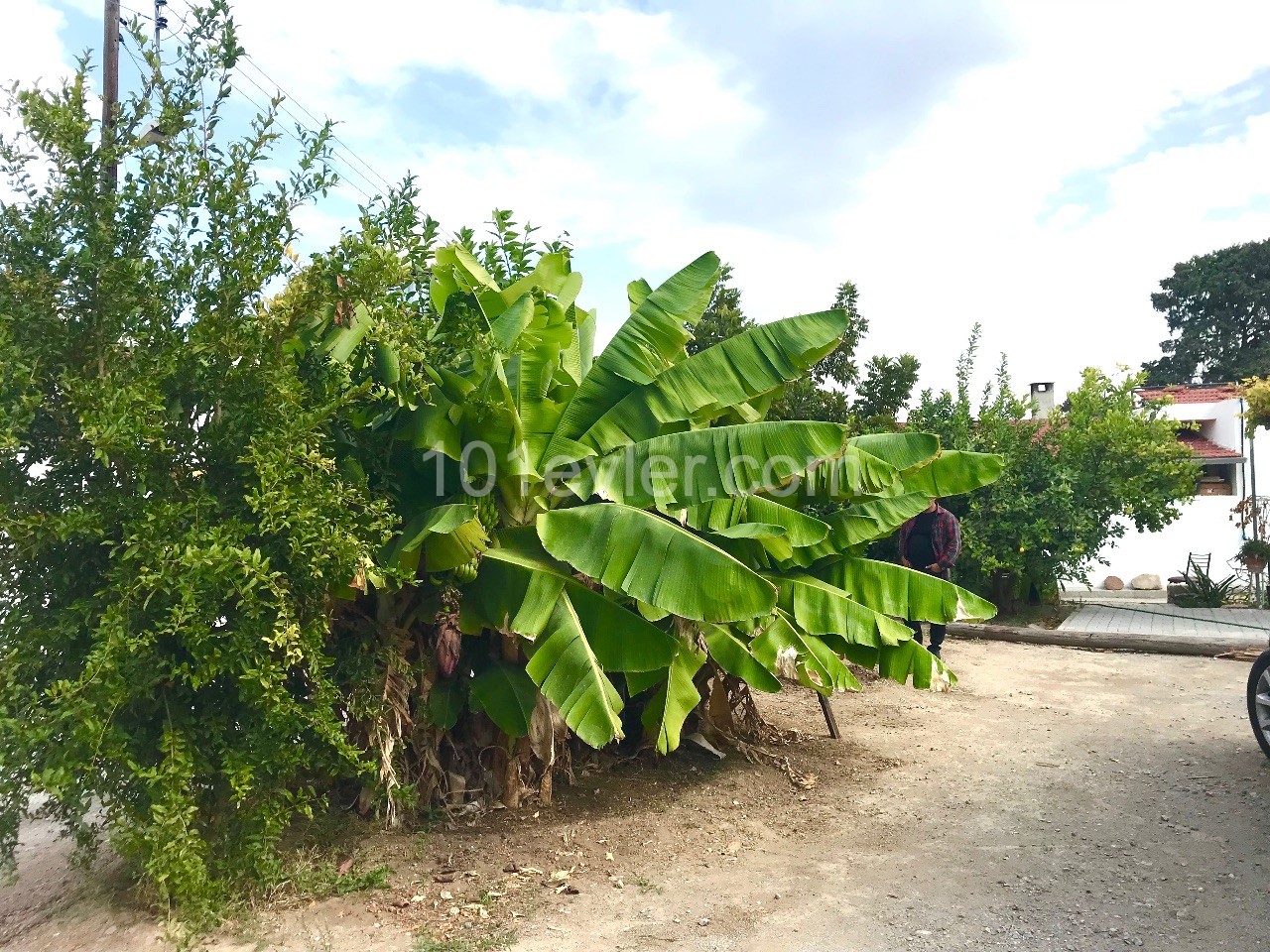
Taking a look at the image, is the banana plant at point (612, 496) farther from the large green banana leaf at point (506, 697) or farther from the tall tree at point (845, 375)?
the tall tree at point (845, 375)

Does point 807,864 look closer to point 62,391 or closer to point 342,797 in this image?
point 342,797

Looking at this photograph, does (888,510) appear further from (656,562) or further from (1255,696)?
(1255,696)

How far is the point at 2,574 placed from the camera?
3992mm

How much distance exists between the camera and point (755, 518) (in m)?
5.71

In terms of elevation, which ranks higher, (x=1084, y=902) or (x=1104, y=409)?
(x=1104, y=409)

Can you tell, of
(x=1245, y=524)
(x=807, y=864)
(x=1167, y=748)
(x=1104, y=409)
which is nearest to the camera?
(x=807, y=864)

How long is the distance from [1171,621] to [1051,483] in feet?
9.26

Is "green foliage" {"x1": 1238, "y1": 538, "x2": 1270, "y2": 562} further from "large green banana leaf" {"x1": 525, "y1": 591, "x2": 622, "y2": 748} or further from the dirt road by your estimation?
"large green banana leaf" {"x1": 525, "y1": 591, "x2": 622, "y2": 748}

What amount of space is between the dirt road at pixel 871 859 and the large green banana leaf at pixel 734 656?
3.18 ft

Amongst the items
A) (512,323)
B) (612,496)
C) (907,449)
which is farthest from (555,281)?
(907,449)

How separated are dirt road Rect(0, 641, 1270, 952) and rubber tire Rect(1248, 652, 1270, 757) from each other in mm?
250

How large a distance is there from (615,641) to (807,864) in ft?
5.67

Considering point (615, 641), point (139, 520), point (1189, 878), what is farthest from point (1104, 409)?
point (139, 520)

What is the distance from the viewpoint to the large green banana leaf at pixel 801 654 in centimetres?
594
